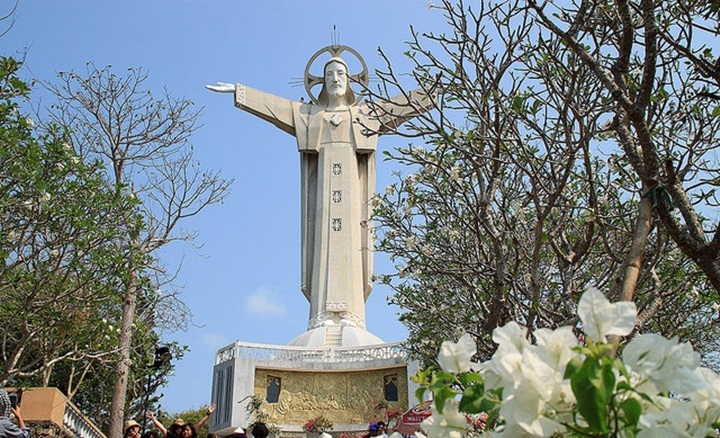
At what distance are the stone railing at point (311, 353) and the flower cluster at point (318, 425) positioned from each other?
171cm

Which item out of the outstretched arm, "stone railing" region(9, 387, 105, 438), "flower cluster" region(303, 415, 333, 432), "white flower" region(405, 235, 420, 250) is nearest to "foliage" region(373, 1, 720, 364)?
"white flower" region(405, 235, 420, 250)

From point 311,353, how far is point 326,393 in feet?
4.17

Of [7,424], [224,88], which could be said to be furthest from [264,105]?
[7,424]

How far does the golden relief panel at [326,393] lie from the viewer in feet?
75.6

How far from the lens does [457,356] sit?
5.94ft

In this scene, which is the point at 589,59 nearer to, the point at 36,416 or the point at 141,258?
the point at 141,258

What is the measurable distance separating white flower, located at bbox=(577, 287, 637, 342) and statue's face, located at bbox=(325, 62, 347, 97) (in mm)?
26090

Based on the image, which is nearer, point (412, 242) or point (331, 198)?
point (412, 242)

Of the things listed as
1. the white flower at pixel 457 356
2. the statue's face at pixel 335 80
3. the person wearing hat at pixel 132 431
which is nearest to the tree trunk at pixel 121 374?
the person wearing hat at pixel 132 431

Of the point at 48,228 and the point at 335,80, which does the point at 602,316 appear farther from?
the point at 335,80

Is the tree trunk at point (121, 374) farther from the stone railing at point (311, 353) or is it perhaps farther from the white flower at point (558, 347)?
the white flower at point (558, 347)

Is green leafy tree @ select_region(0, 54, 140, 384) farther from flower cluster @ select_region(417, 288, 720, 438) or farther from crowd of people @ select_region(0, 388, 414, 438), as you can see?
flower cluster @ select_region(417, 288, 720, 438)

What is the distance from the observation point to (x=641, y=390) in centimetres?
154

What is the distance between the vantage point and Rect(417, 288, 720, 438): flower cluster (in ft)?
4.64
